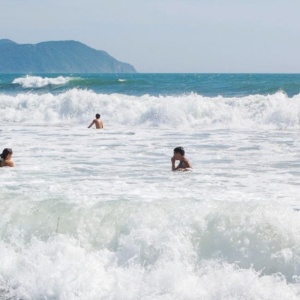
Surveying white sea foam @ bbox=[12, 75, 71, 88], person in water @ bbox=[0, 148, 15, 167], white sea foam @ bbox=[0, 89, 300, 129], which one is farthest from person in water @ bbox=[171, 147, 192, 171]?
white sea foam @ bbox=[12, 75, 71, 88]

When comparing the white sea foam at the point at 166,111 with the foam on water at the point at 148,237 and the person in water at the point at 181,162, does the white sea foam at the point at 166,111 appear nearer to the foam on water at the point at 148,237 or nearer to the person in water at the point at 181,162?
the person in water at the point at 181,162

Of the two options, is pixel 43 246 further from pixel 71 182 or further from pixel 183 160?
pixel 183 160

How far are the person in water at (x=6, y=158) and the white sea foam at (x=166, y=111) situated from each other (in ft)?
42.2

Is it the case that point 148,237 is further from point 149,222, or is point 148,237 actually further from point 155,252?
point 149,222

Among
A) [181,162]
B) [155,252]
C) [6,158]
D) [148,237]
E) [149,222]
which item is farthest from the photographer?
[6,158]

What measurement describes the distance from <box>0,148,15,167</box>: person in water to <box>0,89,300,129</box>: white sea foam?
12.9 meters

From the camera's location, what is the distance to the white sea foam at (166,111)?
2484 cm

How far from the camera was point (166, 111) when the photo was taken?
1037 inches

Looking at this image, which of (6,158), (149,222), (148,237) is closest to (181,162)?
(6,158)

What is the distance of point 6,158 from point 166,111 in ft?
47.5

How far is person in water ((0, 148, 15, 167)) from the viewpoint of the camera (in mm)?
12393

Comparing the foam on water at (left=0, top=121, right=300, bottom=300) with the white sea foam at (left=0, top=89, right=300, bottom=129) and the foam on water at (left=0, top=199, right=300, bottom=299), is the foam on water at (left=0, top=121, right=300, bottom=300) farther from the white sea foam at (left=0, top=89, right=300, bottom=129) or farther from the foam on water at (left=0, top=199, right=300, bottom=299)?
the white sea foam at (left=0, top=89, right=300, bottom=129)

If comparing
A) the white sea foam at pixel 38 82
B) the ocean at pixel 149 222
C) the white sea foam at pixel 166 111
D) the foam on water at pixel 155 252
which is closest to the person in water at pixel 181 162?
the ocean at pixel 149 222

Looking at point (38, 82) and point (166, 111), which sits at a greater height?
point (38, 82)
